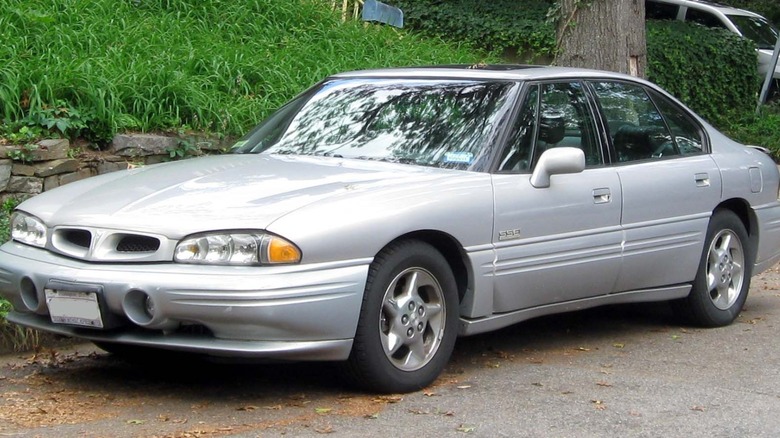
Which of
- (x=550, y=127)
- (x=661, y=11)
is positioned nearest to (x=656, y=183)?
(x=550, y=127)

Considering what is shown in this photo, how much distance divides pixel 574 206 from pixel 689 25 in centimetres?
1186

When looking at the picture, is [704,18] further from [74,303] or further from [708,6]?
[74,303]

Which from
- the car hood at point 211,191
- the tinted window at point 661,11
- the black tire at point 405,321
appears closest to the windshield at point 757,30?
the tinted window at point 661,11

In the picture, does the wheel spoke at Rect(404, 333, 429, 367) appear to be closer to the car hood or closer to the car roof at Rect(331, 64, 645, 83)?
the car hood

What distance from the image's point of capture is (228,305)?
4695mm

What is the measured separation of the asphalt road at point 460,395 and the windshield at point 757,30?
1276 cm

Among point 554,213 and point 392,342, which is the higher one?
point 554,213

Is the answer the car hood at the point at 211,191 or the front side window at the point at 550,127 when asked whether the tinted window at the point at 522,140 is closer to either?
the front side window at the point at 550,127

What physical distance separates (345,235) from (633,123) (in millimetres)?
2505

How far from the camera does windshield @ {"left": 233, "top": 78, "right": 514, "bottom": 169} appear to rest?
5922mm

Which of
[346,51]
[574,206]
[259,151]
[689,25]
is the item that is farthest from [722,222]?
[689,25]

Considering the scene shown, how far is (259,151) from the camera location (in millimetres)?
6332

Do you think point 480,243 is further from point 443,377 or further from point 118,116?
point 118,116

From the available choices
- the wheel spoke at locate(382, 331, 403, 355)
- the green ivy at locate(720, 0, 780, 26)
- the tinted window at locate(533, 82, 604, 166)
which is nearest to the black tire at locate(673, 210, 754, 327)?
the tinted window at locate(533, 82, 604, 166)
